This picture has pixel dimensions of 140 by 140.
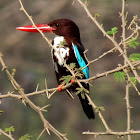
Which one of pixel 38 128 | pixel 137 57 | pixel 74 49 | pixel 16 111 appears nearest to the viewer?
pixel 137 57

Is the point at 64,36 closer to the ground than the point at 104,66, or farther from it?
farther from it

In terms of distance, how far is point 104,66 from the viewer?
313 inches

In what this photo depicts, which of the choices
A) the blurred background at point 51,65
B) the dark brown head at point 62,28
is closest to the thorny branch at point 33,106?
the dark brown head at point 62,28

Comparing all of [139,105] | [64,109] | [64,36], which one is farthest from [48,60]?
[64,36]

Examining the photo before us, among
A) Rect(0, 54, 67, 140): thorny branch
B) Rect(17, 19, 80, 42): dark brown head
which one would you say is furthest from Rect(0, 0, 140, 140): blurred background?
Rect(0, 54, 67, 140): thorny branch

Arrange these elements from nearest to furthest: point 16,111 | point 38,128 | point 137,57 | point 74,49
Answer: point 137,57, point 74,49, point 38,128, point 16,111

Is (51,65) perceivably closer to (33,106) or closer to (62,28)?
(62,28)

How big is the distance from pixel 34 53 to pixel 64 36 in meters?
3.92

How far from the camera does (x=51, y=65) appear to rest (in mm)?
7984

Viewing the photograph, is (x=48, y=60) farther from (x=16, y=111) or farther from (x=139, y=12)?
(x=139, y=12)

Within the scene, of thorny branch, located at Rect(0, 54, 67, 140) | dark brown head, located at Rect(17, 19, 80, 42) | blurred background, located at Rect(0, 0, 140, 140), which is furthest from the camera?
blurred background, located at Rect(0, 0, 140, 140)

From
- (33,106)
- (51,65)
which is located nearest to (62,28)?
(33,106)

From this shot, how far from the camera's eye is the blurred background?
771cm

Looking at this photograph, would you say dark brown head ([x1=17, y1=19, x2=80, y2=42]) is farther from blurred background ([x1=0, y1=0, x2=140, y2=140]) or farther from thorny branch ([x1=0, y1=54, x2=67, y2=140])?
blurred background ([x1=0, y1=0, x2=140, y2=140])
